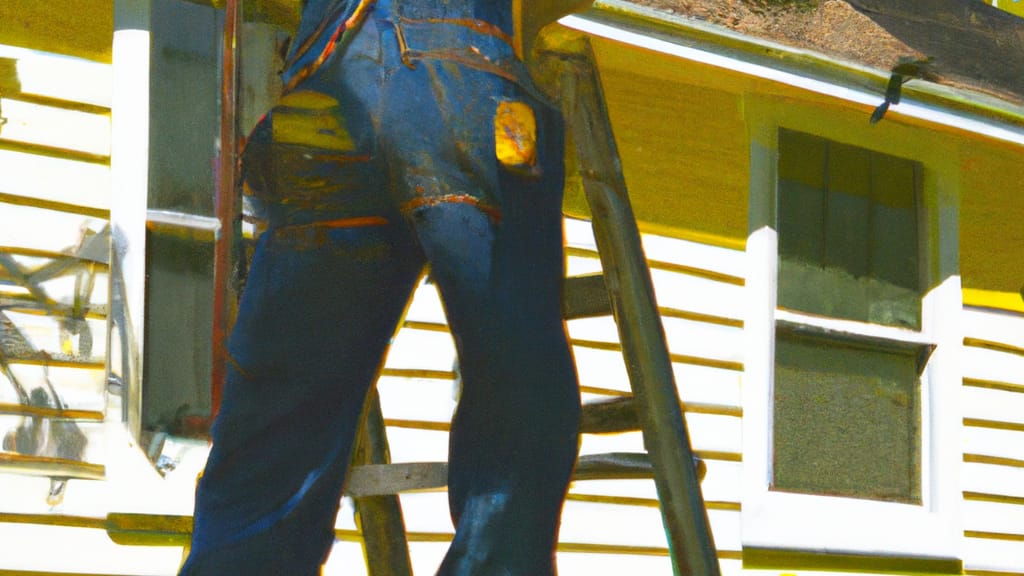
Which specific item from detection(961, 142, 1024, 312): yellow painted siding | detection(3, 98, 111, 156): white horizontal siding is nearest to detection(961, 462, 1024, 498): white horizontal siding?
detection(961, 142, 1024, 312): yellow painted siding

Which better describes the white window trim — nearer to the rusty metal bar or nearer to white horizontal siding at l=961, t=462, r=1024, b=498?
white horizontal siding at l=961, t=462, r=1024, b=498

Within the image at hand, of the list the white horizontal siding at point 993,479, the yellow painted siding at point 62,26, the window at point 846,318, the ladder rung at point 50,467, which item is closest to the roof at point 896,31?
the window at point 846,318

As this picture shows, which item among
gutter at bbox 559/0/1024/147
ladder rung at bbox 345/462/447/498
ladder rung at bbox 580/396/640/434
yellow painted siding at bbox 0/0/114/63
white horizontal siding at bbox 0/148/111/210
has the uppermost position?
gutter at bbox 559/0/1024/147

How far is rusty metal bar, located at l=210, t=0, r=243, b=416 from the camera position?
1.82 m

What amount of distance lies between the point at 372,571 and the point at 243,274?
589 millimetres

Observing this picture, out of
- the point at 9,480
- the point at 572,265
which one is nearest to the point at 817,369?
the point at 572,265

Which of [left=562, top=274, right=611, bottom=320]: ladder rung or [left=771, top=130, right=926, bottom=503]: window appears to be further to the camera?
[left=771, top=130, right=926, bottom=503]: window

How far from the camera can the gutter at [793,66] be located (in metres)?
4.11

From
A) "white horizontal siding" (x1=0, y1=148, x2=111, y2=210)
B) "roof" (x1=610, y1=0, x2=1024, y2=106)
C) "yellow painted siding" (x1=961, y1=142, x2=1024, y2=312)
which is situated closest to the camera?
"white horizontal siding" (x1=0, y1=148, x2=111, y2=210)

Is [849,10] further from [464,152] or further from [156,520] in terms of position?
A: [464,152]

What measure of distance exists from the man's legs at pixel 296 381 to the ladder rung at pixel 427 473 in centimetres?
11

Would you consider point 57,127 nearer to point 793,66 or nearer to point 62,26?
point 62,26

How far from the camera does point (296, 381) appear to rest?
5.95 ft

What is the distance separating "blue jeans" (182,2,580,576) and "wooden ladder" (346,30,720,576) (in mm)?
116
